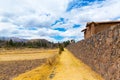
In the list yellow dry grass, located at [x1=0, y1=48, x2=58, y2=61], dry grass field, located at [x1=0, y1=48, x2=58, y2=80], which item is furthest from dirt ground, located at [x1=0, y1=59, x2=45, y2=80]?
yellow dry grass, located at [x1=0, y1=48, x2=58, y2=61]

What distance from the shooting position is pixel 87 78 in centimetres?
1071

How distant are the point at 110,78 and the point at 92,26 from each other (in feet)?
82.5

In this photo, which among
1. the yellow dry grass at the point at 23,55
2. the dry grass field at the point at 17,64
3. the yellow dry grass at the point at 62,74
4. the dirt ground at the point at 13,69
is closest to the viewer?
the yellow dry grass at the point at 62,74

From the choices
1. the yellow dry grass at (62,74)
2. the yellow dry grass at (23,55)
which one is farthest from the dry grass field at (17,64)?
the yellow dry grass at (62,74)

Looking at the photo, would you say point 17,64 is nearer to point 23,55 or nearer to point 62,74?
point 62,74

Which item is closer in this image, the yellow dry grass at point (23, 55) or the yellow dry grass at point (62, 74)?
the yellow dry grass at point (62, 74)

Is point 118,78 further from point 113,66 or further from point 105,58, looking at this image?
point 105,58

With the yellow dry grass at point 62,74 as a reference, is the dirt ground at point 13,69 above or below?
below

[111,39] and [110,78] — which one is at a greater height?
[111,39]

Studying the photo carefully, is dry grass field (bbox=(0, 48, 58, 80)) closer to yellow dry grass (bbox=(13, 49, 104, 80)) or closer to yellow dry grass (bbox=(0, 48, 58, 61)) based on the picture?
yellow dry grass (bbox=(0, 48, 58, 61))

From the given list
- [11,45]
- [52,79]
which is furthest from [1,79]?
[11,45]

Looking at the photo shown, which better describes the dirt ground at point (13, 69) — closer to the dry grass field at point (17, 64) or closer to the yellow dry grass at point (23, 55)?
the dry grass field at point (17, 64)

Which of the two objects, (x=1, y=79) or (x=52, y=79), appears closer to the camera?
(x=52, y=79)

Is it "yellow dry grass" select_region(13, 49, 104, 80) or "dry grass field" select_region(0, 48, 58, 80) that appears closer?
"yellow dry grass" select_region(13, 49, 104, 80)
